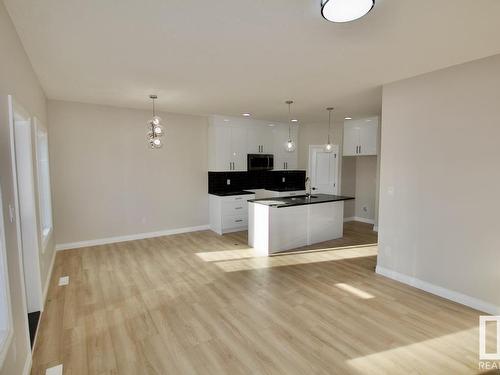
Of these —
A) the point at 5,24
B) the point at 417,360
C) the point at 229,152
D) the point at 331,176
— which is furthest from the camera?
the point at 331,176

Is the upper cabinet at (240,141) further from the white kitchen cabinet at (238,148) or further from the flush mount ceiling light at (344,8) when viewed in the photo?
the flush mount ceiling light at (344,8)

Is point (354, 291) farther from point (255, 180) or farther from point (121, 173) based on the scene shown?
point (121, 173)

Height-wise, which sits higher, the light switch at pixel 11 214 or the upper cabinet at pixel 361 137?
the upper cabinet at pixel 361 137

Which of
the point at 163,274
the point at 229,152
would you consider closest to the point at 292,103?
the point at 229,152

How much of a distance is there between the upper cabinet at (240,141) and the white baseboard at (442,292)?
387 cm

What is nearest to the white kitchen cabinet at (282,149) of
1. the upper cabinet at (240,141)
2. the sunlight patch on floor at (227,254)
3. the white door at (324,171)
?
the upper cabinet at (240,141)

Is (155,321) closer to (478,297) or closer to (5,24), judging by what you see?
(5,24)

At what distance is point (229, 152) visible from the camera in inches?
257

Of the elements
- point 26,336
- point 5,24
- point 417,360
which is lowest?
point 417,360

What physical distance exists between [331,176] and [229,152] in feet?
9.50

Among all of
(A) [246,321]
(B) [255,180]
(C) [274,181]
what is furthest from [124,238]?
(C) [274,181]

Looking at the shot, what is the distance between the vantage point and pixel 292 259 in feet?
15.1

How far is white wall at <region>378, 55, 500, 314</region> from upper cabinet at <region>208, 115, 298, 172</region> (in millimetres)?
3522

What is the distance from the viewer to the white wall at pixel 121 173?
5.02 meters
